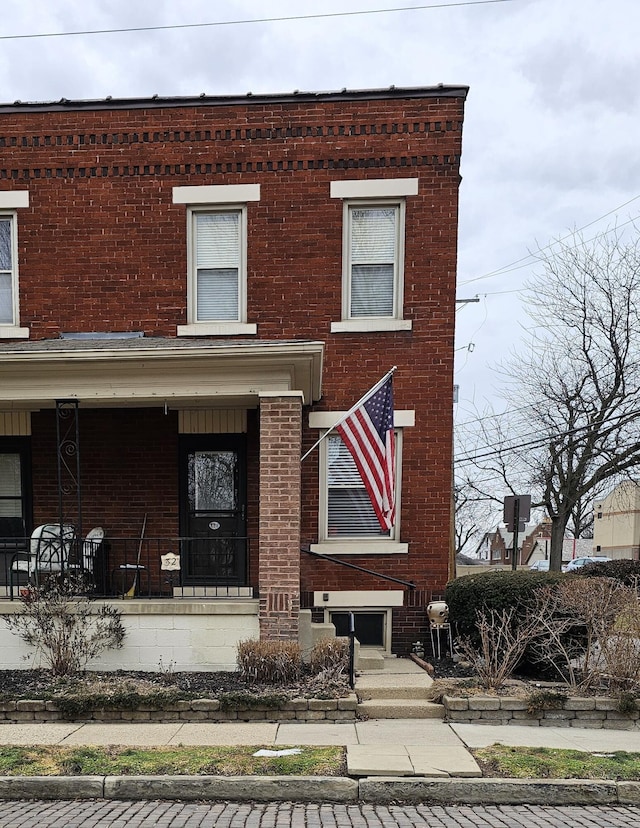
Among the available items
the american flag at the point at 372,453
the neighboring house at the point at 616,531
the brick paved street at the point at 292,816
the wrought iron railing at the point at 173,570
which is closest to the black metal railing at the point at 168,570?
the wrought iron railing at the point at 173,570

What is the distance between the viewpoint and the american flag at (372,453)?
799cm

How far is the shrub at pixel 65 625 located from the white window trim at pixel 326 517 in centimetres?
320

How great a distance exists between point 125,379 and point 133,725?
392 cm

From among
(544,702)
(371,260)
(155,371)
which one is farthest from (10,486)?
(544,702)

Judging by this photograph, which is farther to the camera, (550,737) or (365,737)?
(550,737)

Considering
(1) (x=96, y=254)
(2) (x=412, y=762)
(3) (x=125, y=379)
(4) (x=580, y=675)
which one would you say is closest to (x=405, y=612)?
(4) (x=580, y=675)

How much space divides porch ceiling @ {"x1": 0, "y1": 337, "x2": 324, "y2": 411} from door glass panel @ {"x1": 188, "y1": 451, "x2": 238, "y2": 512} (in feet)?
6.55

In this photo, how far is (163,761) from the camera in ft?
17.8

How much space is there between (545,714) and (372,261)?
6.56m

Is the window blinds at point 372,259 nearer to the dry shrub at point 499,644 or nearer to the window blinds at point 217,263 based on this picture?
the window blinds at point 217,263

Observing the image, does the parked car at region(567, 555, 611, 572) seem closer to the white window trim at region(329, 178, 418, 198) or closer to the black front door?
the black front door

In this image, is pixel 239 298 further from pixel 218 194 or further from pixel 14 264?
pixel 14 264

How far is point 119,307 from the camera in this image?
1007 cm

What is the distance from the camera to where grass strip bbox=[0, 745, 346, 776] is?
5234 mm
